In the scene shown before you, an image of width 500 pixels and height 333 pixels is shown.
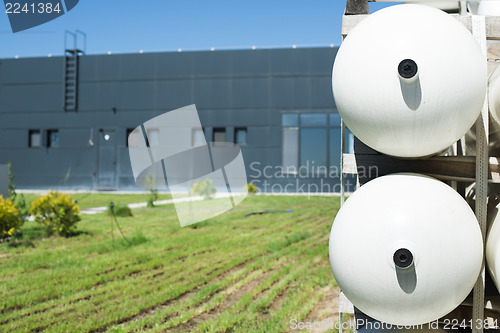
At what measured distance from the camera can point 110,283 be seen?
18.5 ft

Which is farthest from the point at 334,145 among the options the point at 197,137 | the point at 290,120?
the point at 197,137

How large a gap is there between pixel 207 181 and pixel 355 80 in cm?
1510

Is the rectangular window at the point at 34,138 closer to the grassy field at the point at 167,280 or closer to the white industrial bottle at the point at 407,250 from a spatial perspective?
the grassy field at the point at 167,280

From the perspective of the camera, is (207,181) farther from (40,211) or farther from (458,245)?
(458,245)

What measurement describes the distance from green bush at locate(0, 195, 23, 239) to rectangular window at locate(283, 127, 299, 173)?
14660 millimetres

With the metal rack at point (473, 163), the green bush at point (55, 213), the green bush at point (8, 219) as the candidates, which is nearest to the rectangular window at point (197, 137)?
the green bush at point (55, 213)

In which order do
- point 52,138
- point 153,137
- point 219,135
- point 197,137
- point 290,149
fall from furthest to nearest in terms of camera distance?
point 52,138 < point 153,137 < point 197,137 < point 219,135 < point 290,149

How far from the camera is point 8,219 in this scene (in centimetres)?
802

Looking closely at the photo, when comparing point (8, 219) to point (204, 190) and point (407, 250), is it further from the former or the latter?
point (204, 190)

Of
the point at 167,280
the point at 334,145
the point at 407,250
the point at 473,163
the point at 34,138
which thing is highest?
the point at 34,138

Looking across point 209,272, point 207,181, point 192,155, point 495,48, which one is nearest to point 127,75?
point 192,155

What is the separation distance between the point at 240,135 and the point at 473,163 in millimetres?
19521

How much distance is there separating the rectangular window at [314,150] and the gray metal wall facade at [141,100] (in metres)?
0.63

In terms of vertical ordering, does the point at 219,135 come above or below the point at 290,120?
below
